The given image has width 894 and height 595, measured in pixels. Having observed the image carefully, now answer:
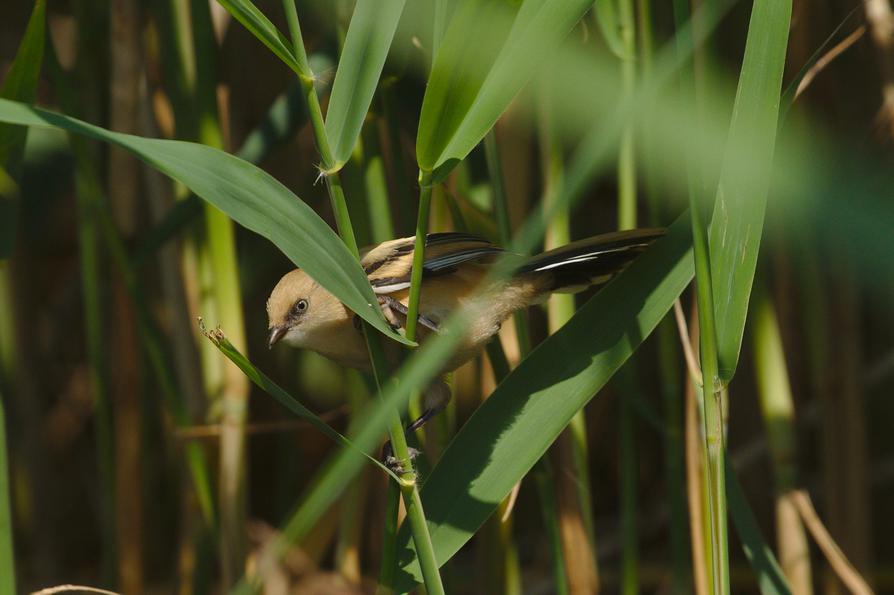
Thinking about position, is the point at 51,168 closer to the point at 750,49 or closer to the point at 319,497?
the point at 319,497

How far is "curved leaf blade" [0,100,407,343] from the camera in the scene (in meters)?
0.80

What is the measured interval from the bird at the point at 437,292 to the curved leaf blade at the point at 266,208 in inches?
14.6

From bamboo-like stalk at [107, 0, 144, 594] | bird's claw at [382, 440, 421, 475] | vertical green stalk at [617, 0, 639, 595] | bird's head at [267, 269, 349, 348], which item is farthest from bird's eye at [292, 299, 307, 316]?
bamboo-like stalk at [107, 0, 144, 594]

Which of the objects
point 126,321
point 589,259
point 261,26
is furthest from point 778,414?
point 126,321

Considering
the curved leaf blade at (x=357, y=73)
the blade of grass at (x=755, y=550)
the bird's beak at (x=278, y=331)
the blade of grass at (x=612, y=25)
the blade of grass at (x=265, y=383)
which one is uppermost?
the blade of grass at (x=612, y=25)

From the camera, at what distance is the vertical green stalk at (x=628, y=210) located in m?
1.27

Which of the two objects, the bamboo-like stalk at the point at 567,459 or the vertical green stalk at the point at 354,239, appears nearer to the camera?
the vertical green stalk at the point at 354,239

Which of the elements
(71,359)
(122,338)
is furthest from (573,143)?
(71,359)

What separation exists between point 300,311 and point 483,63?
24.2 inches

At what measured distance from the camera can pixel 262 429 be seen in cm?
157

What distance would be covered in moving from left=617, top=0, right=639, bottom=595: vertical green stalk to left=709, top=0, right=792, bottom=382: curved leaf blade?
0.31 m

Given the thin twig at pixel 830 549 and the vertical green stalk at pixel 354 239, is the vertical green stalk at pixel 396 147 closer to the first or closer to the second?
the vertical green stalk at pixel 354 239

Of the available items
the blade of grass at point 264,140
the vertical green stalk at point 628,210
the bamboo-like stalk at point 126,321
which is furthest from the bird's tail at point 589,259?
the bamboo-like stalk at point 126,321

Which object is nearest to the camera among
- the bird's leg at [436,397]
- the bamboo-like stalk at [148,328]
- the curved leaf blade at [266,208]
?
the curved leaf blade at [266,208]
